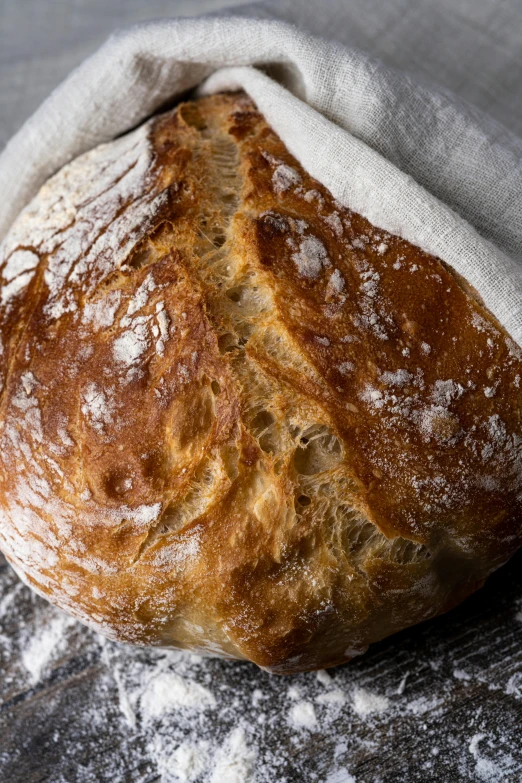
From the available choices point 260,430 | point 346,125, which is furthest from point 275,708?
point 346,125

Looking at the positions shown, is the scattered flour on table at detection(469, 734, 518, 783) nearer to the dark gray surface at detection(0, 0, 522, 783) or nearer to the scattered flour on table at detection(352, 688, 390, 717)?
the dark gray surface at detection(0, 0, 522, 783)

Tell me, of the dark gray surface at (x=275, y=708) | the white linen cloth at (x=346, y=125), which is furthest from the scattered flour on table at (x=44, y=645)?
the white linen cloth at (x=346, y=125)

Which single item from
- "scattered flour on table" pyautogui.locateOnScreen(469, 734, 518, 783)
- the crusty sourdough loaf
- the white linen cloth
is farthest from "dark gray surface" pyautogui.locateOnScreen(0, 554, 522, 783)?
the white linen cloth

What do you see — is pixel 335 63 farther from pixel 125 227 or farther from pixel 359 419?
pixel 359 419

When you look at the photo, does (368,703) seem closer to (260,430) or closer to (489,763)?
(489,763)

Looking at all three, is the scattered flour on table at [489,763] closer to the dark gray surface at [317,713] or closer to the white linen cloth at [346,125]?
the dark gray surface at [317,713]

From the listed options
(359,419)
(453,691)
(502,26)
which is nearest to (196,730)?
(453,691)
